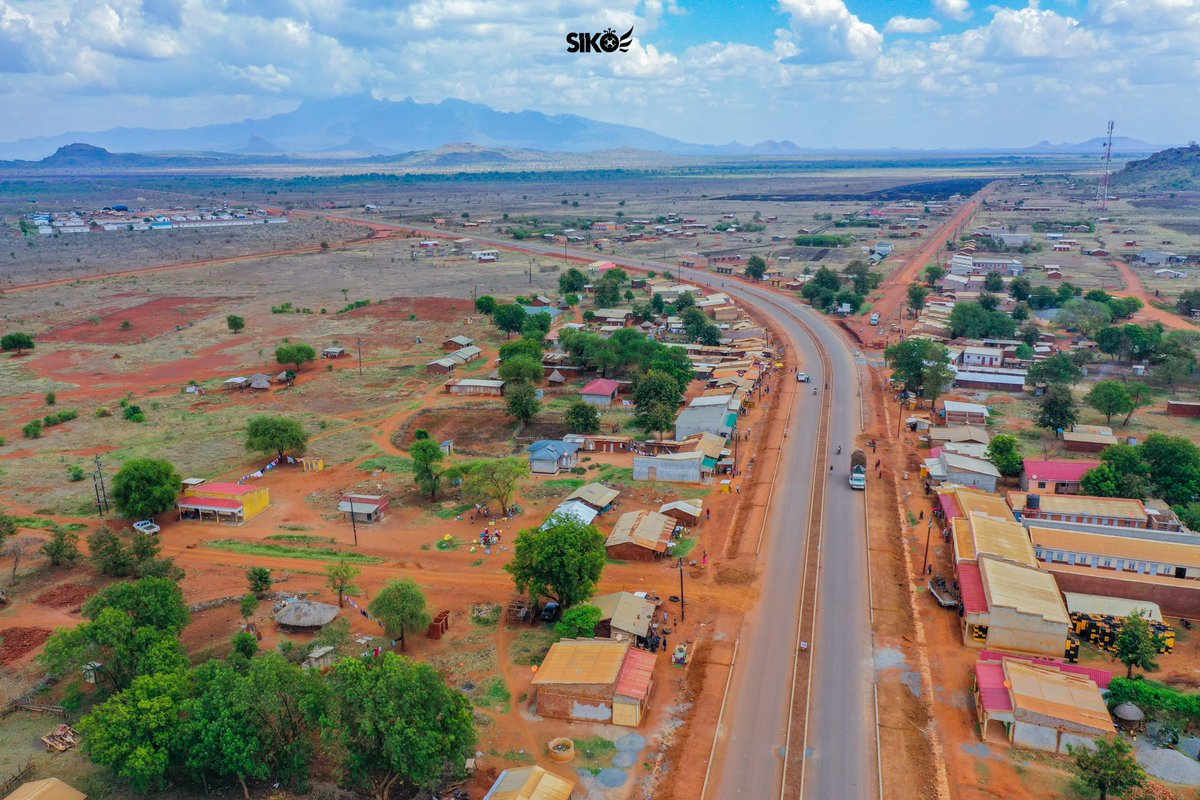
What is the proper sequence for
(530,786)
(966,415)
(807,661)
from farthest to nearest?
(966,415) < (807,661) < (530,786)

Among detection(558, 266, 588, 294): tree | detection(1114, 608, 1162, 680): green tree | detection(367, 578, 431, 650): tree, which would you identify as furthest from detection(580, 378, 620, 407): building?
detection(558, 266, 588, 294): tree

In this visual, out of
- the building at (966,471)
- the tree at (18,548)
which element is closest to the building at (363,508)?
the tree at (18,548)

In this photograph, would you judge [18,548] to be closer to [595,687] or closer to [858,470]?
[595,687]

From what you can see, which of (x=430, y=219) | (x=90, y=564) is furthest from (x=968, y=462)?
(x=430, y=219)

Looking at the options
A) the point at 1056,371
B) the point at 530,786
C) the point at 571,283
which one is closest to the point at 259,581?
the point at 530,786

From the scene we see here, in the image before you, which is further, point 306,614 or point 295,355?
point 295,355
